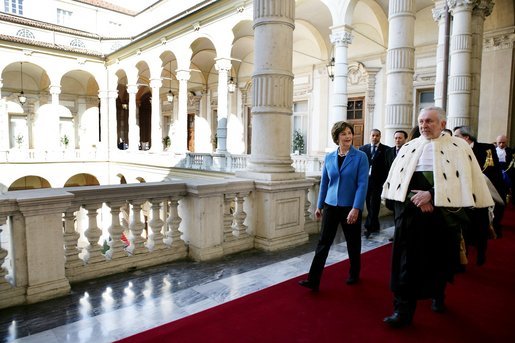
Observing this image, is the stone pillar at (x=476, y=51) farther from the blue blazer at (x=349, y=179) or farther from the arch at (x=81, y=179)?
the arch at (x=81, y=179)

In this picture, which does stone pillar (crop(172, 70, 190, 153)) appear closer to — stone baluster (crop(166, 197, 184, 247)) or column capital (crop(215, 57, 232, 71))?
column capital (crop(215, 57, 232, 71))

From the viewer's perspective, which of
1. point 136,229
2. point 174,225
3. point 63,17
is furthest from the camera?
point 63,17

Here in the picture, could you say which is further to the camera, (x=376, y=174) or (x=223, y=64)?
(x=223, y=64)

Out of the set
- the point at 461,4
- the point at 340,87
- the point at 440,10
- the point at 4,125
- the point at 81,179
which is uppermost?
the point at 440,10

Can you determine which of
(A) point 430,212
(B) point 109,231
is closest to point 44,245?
(B) point 109,231

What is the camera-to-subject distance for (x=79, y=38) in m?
28.0

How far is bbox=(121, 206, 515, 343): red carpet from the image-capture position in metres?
2.89

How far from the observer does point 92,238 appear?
14.1ft

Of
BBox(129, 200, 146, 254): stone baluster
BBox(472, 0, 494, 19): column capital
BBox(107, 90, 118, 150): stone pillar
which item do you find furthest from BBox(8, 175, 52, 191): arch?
BBox(472, 0, 494, 19): column capital

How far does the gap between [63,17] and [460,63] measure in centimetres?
3061

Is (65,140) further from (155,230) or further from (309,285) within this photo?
(309,285)

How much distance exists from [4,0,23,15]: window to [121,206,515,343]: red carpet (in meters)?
33.6

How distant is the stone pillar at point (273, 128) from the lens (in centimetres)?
545

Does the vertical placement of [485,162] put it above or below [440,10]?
below
